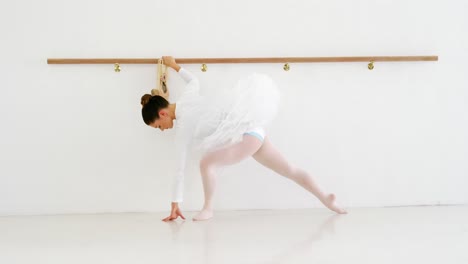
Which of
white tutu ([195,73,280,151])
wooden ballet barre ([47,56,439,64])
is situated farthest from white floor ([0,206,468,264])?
wooden ballet barre ([47,56,439,64])

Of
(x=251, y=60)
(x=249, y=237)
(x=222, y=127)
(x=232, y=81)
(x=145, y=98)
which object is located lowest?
(x=249, y=237)

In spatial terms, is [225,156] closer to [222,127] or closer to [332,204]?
[222,127]

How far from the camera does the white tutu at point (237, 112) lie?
2209mm

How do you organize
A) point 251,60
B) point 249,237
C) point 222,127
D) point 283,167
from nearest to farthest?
point 249,237 → point 222,127 → point 283,167 → point 251,60

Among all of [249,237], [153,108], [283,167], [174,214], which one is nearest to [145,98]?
[153,108]

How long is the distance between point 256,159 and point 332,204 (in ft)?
1.37

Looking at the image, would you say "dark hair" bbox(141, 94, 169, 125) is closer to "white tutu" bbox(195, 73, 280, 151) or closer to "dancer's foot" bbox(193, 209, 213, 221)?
"white tutu" bbox(195, 73, 280, 151)

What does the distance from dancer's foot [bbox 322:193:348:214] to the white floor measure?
0.11ft

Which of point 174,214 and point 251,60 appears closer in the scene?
point 174,214

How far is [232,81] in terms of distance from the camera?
8.34 feet

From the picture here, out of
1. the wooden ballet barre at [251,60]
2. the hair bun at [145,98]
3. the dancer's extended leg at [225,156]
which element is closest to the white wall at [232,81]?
the wooden ballet barre at [251,60]

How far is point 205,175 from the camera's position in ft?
7.36

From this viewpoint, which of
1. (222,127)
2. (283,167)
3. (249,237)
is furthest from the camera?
(283,167)
